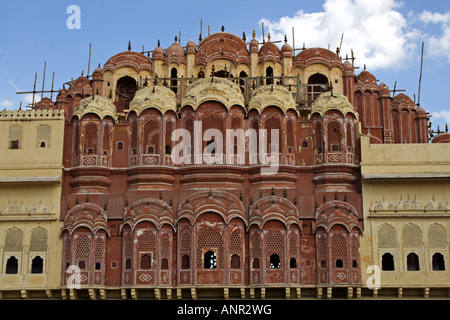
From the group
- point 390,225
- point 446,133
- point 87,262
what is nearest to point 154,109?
point 87,262

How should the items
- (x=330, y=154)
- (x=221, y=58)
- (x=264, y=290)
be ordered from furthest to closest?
(x=221, y=58)
(x=330, y=154)
(x=264, y=290)

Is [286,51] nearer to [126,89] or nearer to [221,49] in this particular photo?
[221,49]

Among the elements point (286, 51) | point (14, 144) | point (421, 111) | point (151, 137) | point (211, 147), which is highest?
point (286, 51)

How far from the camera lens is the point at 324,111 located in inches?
1080

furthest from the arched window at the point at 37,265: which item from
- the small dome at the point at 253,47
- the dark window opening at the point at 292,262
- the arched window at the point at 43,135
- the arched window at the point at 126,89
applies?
the small dome at the point at 253,47

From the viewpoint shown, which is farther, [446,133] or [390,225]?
[446,133]

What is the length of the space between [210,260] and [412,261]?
788 cm

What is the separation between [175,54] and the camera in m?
34.0

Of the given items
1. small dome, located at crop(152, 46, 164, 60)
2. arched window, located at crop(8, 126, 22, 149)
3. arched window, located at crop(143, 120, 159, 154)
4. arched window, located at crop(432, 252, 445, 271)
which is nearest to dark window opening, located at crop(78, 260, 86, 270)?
arched window, located at crop(143, 120, 159, 154)

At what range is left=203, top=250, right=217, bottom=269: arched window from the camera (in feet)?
85.1

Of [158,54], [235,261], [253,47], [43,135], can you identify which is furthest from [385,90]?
[43,135]

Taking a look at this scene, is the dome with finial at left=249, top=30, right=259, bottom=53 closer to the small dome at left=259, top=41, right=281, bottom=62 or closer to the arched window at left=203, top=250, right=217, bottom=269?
the small dome at left=259, top=41, right=281, bottom=62

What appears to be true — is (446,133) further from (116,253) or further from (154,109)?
(116,253)

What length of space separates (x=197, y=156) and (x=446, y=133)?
14.2 metres
